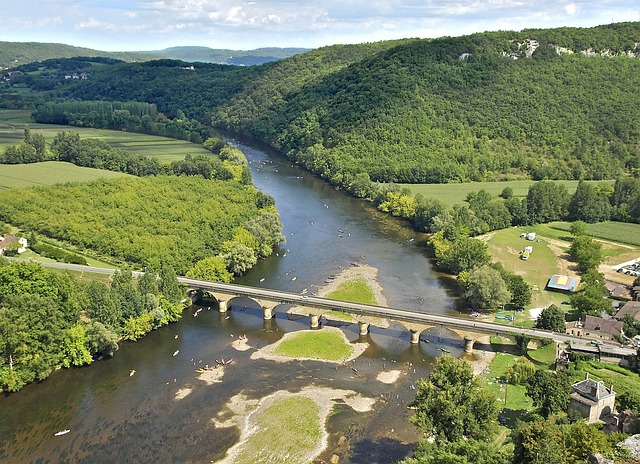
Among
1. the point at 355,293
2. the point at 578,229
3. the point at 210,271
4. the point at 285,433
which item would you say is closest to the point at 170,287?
the point at 210,271

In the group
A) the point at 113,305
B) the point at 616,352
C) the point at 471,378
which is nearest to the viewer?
the point at 471,378

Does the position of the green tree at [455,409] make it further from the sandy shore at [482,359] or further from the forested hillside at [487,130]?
the forested hillside at [487,130]

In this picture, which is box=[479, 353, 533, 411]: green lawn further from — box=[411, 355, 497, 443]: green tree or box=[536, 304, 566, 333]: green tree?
box=[411, 355, 497, 443]: green tree

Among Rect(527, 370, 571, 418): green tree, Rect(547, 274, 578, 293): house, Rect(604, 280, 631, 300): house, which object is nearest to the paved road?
Rect(527, 370, 571, 418): green tree

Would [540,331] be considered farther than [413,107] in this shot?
No

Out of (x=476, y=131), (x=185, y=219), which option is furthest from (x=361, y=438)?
(x=476, y=131)

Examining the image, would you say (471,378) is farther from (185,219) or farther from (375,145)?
(375,145)

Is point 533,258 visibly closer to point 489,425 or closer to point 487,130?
point 489,425
